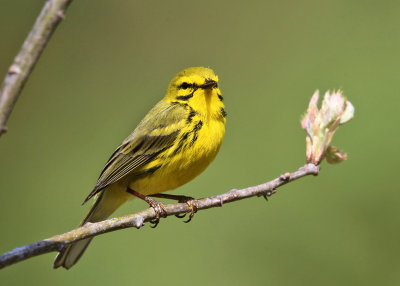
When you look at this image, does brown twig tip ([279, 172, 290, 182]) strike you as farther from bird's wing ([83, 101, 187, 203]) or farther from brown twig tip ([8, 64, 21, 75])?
brown twig tip ([8, 64, 21, 75])

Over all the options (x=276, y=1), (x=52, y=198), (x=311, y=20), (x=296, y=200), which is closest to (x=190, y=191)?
(x=296, y=200)

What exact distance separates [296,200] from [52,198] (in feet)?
5.65

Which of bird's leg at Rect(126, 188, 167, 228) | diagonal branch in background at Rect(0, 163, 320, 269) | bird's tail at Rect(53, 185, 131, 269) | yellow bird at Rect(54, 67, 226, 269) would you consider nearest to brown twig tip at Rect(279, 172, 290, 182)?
diagonal branch in background at Rect(0, 163, 320, 269)

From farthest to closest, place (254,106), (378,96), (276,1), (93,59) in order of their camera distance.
A: (276,1) → (93,59) → (254,106) → (378,96)

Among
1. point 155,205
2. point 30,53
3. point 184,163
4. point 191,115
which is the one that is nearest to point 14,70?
point 30,53

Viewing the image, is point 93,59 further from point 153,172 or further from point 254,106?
point 153,172

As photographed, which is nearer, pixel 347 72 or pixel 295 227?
pixel 295 227

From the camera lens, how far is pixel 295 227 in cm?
355

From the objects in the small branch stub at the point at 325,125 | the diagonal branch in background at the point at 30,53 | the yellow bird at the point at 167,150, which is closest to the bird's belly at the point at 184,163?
the yellow bird at the point at 167,150

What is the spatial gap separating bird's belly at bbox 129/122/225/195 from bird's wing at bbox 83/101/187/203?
0.22 ft

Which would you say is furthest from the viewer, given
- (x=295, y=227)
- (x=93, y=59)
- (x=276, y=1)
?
(x=276, y=1)

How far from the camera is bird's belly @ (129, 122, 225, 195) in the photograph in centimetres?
281

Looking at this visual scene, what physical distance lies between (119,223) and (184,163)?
1045mm

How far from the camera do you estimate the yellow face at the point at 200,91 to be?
3012 millimetres
